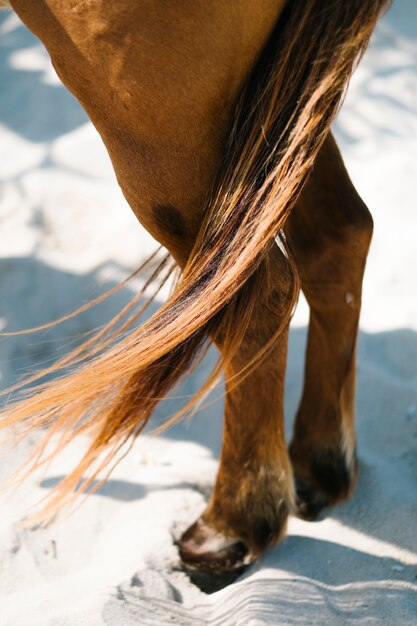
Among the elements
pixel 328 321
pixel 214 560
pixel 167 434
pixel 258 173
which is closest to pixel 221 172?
pixel 258 173

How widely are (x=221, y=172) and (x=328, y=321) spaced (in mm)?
454

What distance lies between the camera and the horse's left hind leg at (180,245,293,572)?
114 cm

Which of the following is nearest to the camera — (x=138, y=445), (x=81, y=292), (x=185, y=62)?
(x=185, y=62)

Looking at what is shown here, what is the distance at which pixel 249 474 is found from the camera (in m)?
1.23

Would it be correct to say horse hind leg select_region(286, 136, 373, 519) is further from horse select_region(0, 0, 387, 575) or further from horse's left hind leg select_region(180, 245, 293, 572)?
horse's left hind leg select_region(180, 245, 293, 572)

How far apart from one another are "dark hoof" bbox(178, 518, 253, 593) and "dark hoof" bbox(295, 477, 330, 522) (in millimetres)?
150

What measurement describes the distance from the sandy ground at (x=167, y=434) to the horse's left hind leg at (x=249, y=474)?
4 centimetres

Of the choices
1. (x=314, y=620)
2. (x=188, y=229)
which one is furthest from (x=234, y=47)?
(x=314, y=620)

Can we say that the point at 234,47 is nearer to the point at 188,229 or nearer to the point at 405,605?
the point at 188,229

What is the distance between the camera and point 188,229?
0.98 metres

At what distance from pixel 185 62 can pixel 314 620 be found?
788 mm

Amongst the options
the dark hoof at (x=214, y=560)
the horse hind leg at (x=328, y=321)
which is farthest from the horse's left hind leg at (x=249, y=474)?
the horse hind leg at (x=328, y=321)

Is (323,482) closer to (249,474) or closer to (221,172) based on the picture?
(249,474)

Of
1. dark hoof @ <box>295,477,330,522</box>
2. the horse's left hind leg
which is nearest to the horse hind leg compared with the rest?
dark hoof @ <box>295,477,330,522</box>
